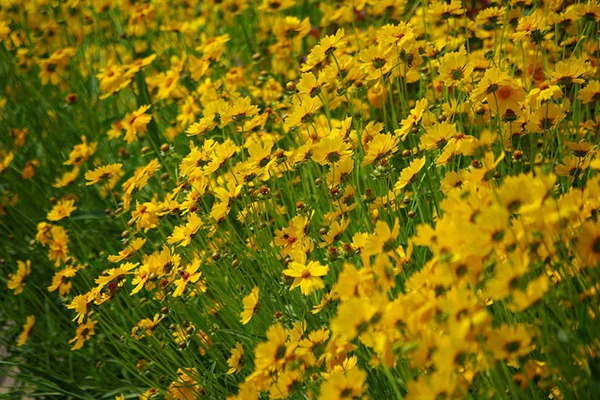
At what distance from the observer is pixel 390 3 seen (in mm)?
2186

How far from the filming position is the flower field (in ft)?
3.34

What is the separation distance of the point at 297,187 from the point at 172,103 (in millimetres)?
904

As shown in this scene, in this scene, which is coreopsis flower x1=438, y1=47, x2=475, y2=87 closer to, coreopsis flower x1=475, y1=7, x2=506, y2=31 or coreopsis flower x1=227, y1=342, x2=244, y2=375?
coreopsis flower x1=475, y1=7, x2=506, y2=31

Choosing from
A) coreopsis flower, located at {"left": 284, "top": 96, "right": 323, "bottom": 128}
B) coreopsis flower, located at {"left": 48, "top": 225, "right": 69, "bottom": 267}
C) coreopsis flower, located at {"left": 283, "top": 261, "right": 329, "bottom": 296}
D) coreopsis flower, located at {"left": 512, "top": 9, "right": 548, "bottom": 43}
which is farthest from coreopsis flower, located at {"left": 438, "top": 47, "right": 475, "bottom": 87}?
coreopsis flower, located at {"left": 48, "top": 225, "right": 69, "bottom": 267}

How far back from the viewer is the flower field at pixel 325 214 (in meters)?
1.02

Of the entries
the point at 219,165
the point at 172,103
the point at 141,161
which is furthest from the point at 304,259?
the point at 172,103

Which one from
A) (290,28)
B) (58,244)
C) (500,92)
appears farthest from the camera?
(290,28)

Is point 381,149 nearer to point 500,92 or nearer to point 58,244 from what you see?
point 500,92

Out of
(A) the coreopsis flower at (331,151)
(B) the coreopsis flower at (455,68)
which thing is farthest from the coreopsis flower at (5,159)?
(B) the coreopsis flower at (455,68)

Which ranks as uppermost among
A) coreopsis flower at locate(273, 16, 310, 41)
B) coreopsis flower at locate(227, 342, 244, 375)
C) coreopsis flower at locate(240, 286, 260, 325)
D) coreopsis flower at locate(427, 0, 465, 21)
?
coreopsis flower at locate(427, 0, 465, 21)

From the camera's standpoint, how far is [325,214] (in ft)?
5.79

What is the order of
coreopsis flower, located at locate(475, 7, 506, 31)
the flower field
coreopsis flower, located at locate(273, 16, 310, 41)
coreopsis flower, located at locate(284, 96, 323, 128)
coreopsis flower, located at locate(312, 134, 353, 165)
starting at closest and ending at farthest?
1. the flower field
2. coreopsis flower, located at locate(312, 134, 353, 165)
3. coreopsis flower, located at locate(284, 96, 323, 128)
4. coreopsis flower, located at locate(475, 7, 506, 31)
5. coreopsis flower, located at locate(273, 16, 310, 41)

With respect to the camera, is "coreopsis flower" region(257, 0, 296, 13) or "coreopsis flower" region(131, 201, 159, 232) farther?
"coreopsis flower" region(257, 0, 296, 13)

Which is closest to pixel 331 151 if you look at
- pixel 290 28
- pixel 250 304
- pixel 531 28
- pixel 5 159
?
pixel 250 304
